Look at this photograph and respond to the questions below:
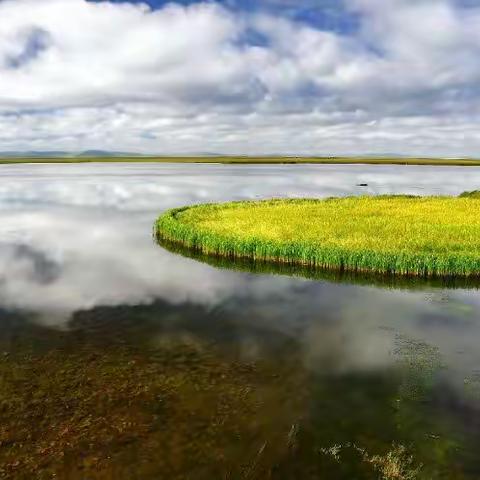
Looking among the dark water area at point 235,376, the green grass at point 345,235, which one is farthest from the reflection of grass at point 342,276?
the green grass at point 345,235

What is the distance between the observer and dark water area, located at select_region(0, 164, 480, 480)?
11.7 m

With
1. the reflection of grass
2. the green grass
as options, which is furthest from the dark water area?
the green grass

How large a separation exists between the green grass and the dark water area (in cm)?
181

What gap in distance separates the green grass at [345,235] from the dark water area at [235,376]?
1.81m

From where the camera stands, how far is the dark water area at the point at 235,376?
1170 cm

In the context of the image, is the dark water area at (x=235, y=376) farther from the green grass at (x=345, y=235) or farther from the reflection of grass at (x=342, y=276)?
the green grass at (x=345, y=235)

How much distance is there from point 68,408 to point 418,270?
71.8ft

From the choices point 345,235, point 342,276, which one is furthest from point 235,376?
point 345,235

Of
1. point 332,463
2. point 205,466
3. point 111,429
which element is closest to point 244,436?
point 205,466

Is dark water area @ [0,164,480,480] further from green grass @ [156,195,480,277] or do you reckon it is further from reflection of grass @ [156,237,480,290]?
green grass @ [156,195,480,277]

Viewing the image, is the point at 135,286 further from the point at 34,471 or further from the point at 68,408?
the point at 34,471

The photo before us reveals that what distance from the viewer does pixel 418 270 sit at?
96.3 feet

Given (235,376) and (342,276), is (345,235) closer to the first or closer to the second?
(342,276)

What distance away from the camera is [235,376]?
16000 mm
